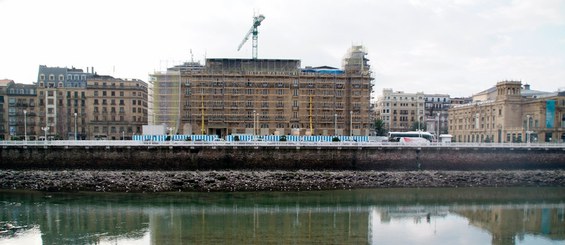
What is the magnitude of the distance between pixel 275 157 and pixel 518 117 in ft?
189

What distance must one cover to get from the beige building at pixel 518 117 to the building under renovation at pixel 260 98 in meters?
27.1

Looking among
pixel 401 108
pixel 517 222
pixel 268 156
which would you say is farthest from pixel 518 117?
pixel 517 222

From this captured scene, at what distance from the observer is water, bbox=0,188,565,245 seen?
32094mm

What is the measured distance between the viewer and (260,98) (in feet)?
282

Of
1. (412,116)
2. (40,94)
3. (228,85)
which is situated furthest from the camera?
(412,116)

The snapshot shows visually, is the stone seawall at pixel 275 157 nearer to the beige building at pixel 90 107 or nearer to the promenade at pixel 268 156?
the promenade at pixel 268 156

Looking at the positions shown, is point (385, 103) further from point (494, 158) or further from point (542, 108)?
point (494, 158)

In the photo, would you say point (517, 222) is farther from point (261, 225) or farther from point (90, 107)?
point (90, 107)

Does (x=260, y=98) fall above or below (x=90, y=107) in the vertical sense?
above

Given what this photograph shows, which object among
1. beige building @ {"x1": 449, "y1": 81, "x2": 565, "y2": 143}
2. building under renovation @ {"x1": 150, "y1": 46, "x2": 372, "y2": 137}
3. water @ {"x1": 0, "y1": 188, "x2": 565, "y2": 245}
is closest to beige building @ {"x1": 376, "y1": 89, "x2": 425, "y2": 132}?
beige building @ {"x1": 449, "y1": 81, "x2": 565, "y2": 143}

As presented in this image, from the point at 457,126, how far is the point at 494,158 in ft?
171

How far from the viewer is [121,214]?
127 ft

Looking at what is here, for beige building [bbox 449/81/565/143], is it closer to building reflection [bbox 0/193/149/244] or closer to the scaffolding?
the scaffolding

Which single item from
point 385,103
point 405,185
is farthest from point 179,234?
point 385,103
